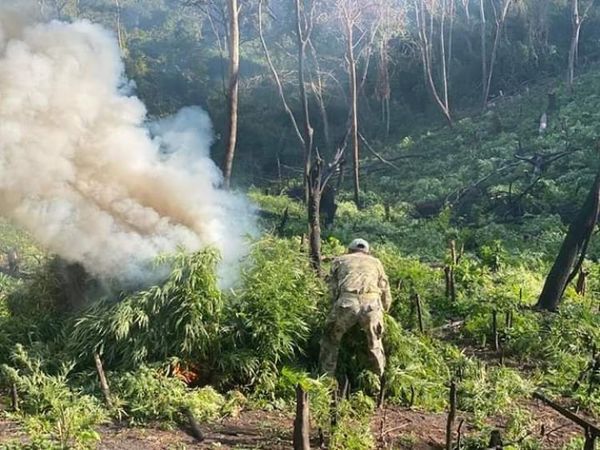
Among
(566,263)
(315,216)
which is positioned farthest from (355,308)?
(566,263)

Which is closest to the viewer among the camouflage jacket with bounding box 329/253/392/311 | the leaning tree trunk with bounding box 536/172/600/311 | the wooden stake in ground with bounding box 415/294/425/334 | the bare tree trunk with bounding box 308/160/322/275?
the camouflage jacket with bounding box 329/253/392/311

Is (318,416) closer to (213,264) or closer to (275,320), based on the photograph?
(275,320)

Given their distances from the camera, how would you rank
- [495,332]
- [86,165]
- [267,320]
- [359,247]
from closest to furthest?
[267,320]
[86,165]
[359,247]
[495,332]

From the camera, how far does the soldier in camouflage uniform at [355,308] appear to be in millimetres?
7047

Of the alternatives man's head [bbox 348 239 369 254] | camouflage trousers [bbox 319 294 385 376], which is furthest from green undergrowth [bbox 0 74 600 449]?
man's head [bbox 348 239 369 254]

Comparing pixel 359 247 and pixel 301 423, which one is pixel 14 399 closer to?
pixel 301 423

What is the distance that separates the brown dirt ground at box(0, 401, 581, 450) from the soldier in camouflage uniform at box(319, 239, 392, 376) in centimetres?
74

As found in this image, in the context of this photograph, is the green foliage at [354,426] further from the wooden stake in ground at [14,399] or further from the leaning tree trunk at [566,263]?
the leaning tree trunk at [566,263]

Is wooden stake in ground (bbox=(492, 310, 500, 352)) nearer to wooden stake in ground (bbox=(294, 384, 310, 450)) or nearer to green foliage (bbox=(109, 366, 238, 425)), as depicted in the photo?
green foliage (bbox=(109, 366, 238, 425))

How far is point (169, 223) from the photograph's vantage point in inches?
309

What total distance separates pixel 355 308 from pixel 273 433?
5.18 ft

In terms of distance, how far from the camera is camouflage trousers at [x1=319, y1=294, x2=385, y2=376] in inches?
277

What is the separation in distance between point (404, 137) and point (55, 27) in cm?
2578

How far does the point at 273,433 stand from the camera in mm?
6254
